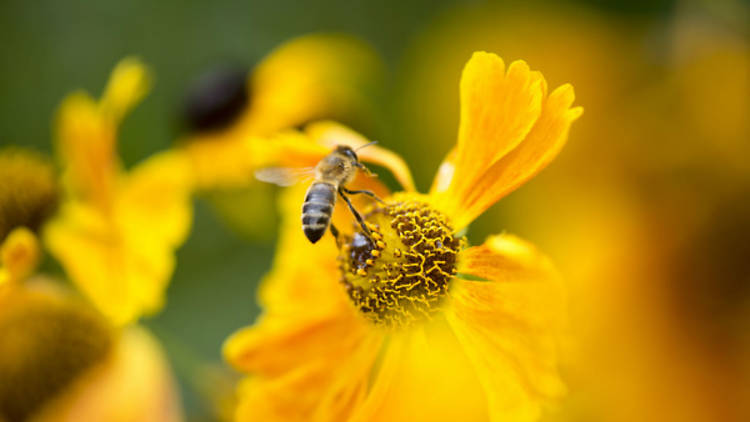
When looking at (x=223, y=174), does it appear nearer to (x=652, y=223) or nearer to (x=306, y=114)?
(x=306, y=114)

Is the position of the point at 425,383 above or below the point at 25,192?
below

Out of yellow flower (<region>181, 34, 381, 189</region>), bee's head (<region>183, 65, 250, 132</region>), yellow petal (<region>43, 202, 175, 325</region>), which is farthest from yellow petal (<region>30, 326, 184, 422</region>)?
bee's head (<region>183, 65, 250, 132</region>)

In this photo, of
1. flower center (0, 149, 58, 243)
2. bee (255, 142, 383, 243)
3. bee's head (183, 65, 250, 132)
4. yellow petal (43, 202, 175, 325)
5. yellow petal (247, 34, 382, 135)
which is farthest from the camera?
bee's head (183, 65, 250, 132)

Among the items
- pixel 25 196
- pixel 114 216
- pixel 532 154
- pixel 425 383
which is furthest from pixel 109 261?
pixel 532 154

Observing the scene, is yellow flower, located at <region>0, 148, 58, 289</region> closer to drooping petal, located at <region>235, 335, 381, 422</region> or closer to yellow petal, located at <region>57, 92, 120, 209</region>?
yellow petal, located at <region>57, 92, 120, 209</region>

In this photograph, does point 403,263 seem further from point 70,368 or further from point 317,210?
point 70,368

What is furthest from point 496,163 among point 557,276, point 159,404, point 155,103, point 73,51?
point 73,51

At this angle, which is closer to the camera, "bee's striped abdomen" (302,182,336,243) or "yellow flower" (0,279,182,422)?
"bee's striped abdomen" (302,182,336,243)
